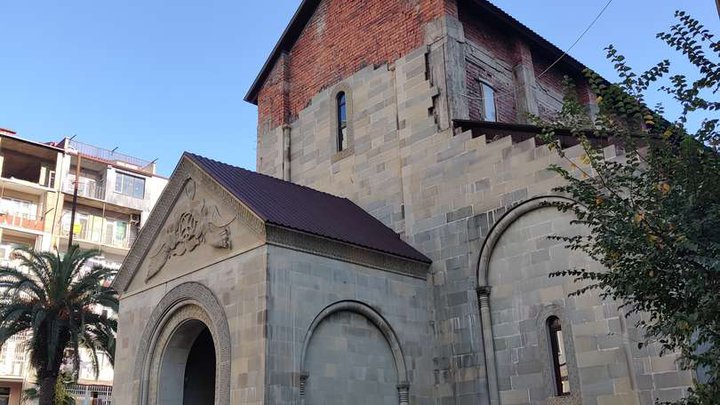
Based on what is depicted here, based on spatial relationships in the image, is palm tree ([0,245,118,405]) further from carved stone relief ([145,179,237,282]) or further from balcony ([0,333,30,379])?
balcony ([0,333,30,379])

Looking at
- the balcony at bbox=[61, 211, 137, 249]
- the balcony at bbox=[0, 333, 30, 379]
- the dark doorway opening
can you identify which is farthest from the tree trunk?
the balcony at bbox=[61, 211, 137, 249]

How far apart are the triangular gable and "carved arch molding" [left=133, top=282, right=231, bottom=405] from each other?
1.76ft

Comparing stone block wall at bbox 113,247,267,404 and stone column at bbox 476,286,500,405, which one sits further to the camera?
stone column at bbox 476,286,500,405

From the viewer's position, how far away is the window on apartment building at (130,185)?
156 feet

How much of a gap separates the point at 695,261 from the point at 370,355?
26.4ft

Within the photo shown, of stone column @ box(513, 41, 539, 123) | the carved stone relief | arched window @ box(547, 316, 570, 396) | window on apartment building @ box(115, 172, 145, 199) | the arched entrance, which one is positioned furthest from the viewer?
window on apartment building @ box(115, 172, 145, 199)

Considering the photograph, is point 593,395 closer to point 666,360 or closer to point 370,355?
point 666,360

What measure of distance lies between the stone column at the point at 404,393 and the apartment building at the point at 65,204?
31053 millimetres

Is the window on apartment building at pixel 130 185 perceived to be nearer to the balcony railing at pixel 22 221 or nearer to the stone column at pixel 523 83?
the balcony railing at pixel 22 221

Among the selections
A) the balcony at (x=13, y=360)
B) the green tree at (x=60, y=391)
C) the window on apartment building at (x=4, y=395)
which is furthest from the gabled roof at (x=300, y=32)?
the window on apartment building at (x=4, y=395)

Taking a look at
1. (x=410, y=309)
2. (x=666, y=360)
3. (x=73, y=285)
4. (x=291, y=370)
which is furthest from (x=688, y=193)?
(x=73, y=285)

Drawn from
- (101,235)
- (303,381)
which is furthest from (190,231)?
(101,235)

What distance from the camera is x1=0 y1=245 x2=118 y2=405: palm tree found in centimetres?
2373

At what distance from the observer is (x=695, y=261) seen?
7.43m
